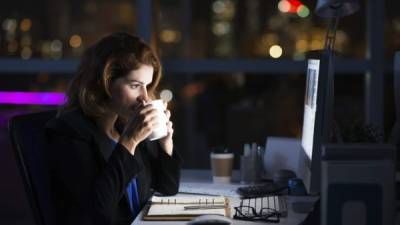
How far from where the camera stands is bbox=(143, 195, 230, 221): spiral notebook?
205 centimetres

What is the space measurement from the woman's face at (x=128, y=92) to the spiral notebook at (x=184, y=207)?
30 cm

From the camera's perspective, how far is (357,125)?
6.72ft

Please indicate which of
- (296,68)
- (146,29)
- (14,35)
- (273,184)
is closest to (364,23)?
(296,68)

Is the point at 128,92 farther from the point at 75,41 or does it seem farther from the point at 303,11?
the point at 303,11

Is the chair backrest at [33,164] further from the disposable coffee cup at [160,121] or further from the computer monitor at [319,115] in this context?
the computer monitor at [319,115]

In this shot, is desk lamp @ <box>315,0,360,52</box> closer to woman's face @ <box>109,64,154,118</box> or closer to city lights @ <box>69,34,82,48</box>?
woman's face @ <box>109,64,154,118</box>

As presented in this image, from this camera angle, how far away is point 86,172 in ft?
6.88

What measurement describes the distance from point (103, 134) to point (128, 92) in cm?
15

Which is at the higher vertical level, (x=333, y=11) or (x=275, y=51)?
(x=333, y=11)

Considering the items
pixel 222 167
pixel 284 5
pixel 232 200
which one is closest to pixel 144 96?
pixel 232 200

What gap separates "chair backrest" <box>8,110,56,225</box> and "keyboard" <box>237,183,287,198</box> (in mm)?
659

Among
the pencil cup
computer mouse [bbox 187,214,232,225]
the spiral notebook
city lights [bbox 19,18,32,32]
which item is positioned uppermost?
city lights [bbox 19,18,32,32]

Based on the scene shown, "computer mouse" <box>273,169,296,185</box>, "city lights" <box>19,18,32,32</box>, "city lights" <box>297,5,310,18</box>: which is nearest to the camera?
"computer mouse" <box>273,169,296,185</box>

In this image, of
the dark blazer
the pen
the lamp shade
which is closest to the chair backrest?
the dark blazer
